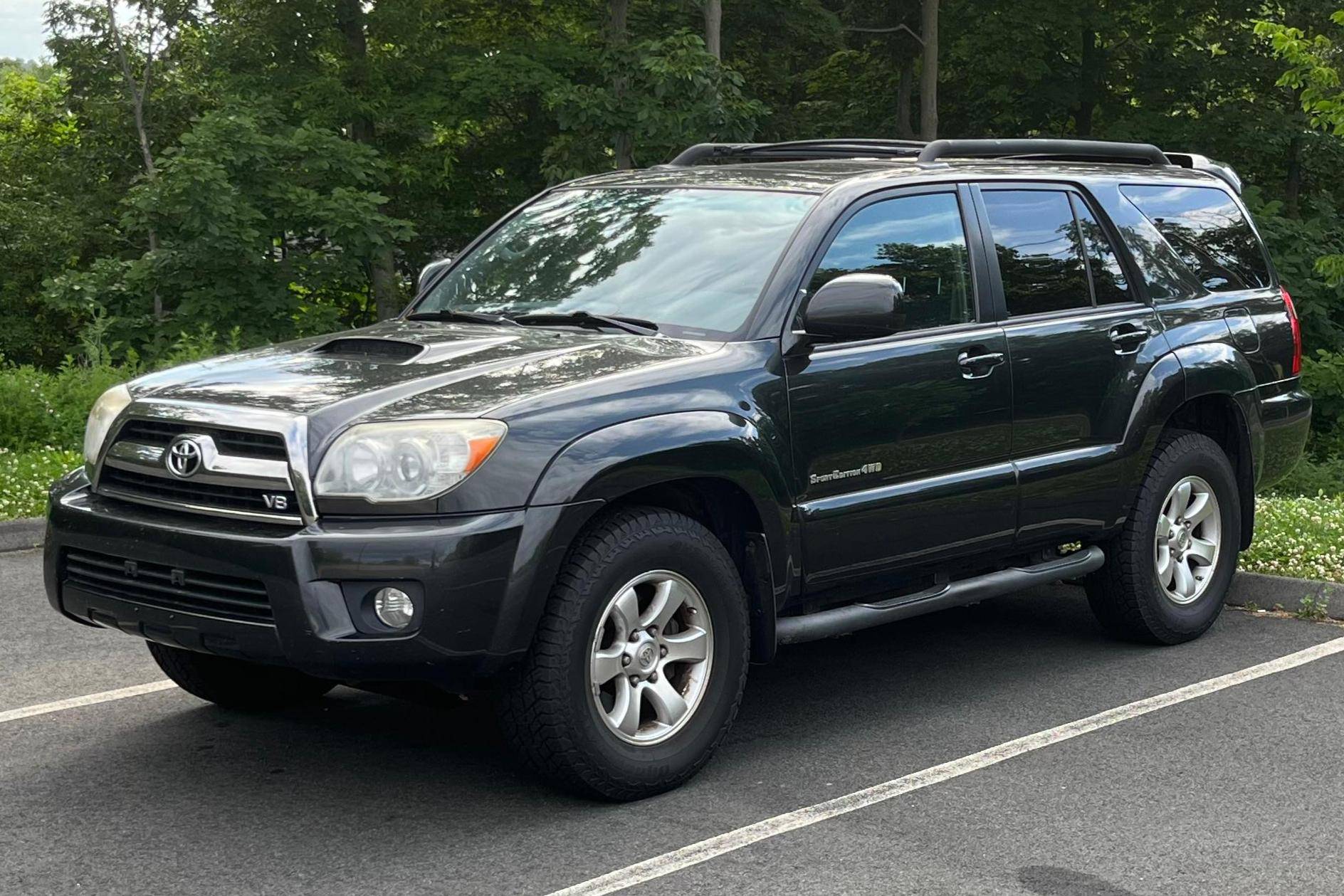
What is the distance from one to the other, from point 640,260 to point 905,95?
28210mm

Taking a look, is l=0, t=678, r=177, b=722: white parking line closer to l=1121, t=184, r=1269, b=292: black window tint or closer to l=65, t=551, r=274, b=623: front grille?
l=65, t=551, r=274, b=623: front grille

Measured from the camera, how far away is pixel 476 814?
4.72 meters

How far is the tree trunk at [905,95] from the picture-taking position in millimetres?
32250

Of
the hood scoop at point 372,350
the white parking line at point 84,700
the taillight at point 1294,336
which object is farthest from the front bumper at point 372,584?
the taillight at point 1294,336

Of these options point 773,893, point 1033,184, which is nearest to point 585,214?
point 1033,184

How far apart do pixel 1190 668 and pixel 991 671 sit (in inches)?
30.5

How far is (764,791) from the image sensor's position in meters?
4.92

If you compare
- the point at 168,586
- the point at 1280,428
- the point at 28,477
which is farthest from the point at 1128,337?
the point at 28,477

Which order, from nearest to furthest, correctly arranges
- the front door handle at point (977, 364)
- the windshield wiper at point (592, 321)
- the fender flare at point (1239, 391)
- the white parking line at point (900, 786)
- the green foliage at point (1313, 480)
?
the white parking line at point (900, 786) < the windshield wiper at point (592, 321) < the front door handle at point (977, 364) < the fender flare at point (1239, 391) < the green foliage at point (1313, 480)

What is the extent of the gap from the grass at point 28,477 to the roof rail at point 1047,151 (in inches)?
208

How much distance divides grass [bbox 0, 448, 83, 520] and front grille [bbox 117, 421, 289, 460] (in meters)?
4.49

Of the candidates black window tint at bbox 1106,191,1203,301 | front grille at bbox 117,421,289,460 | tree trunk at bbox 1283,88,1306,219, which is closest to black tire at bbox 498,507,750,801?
front grille at bbox 117,421,289,460

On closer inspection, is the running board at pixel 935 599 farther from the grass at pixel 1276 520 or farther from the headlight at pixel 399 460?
the grass at pixel 1276 520

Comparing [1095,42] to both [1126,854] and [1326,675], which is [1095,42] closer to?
[1326,675]
